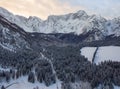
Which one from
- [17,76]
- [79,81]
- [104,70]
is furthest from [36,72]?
[104,70]

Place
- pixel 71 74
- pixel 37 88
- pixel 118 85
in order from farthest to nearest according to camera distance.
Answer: pixel 71 74 → pixel 118 85 → pixel 37 88

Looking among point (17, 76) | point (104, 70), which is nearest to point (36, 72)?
point (17, 76)

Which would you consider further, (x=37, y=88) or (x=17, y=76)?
(x=17, y=76)

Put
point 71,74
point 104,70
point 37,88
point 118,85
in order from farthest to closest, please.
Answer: point 104,70 → point 71,74 → point 118,85 → point 37,88

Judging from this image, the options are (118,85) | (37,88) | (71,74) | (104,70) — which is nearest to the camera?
(37,88)

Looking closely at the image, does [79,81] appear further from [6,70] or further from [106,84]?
[6,70]

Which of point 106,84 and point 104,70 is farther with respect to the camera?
point 104,70

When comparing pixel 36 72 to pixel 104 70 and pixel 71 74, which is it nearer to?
pixel 71 74
